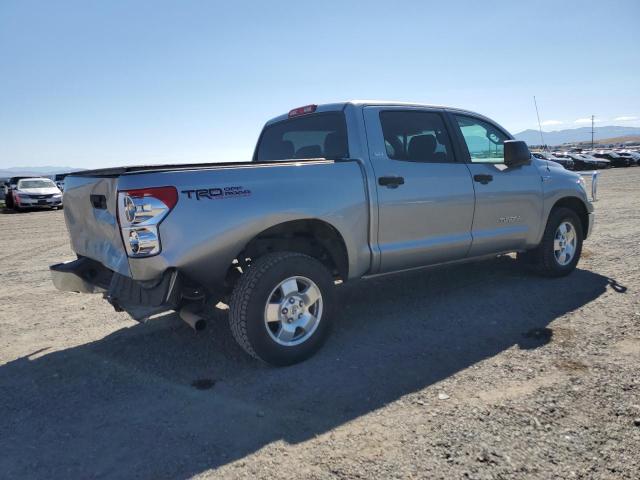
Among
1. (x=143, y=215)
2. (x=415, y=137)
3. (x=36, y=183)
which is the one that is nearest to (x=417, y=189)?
(x=415, y=137)

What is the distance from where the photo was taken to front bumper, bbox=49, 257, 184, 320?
304cm

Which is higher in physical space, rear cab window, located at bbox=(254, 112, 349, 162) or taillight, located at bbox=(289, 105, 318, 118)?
taillight, located at bbox=(289, 105, 318, 118)

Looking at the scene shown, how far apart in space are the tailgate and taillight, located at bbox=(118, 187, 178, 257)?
11 cm

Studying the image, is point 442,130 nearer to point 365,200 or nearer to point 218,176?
point 365,200

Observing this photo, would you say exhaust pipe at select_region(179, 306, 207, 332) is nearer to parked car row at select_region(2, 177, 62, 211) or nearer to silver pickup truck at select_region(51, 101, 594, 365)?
silver pickup truck at select_region(51, 101, 594, 365)

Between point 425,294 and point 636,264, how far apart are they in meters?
2.97

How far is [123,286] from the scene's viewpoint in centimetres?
333

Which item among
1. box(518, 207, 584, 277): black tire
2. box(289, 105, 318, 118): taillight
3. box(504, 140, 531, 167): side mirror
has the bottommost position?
box(518, 207, 584, 277): black tire

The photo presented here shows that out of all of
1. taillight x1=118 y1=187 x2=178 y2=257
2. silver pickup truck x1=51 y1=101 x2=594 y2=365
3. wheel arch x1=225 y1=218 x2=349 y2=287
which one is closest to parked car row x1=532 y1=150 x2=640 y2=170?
silver pickup truck x1=51 y1=101 x2=594 y2=365

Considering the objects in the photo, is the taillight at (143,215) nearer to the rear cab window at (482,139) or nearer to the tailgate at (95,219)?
the tailgate at (95,219)

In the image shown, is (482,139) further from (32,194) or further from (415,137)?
(32,194)

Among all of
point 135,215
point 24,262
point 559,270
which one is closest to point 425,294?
point 559,270

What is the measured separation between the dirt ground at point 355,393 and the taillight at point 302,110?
1.96 meters

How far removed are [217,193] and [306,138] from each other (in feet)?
5.54
